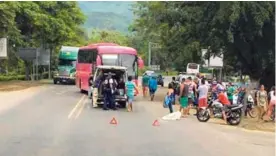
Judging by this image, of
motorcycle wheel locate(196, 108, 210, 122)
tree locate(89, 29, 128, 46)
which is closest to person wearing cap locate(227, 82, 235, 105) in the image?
motorcycle wheel locate(196, 108, 210, 122)

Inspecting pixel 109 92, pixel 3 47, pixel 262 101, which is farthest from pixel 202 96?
pixel 3 47

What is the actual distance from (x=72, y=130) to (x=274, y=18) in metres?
15.5

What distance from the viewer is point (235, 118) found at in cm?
2106

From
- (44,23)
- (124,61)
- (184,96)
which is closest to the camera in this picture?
(184,96)

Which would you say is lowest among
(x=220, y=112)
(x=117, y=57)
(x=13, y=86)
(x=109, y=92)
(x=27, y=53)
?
(x=220, y=112)

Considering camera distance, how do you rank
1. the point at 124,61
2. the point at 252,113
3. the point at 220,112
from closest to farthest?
the point at 220,112, the point at 252,113, the point at 124,61

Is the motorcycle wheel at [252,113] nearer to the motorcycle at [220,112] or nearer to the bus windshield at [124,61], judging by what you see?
the motorcycle at [220,112]

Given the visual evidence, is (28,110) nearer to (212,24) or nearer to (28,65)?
(212,24)

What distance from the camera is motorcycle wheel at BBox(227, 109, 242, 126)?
829 inches

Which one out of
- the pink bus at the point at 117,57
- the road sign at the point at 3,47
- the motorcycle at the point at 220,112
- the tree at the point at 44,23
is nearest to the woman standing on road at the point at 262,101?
the motorcycle at the point at 220,112

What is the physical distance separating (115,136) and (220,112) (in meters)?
6.91

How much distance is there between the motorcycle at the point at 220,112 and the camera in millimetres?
21078

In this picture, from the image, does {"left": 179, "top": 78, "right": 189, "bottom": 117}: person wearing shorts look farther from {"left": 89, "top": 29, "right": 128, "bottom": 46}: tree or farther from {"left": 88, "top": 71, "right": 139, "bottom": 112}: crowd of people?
{"left": 89, "top": 29, "right": 128, "bottom": 46}: tree

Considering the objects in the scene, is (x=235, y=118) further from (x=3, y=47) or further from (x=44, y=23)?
(x=44, y=23)
